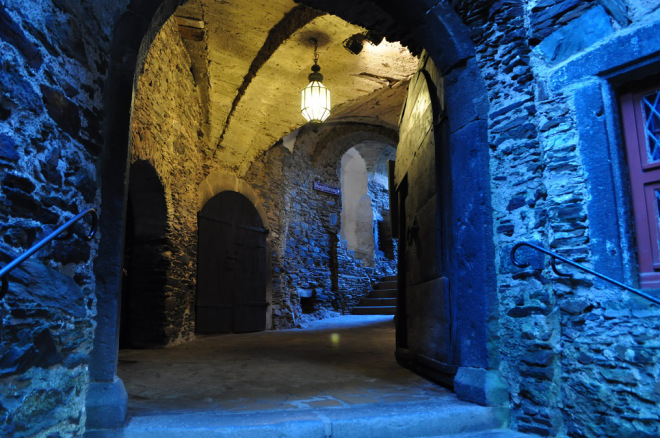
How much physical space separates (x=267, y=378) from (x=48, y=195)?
7.11 feet

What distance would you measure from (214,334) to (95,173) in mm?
5209

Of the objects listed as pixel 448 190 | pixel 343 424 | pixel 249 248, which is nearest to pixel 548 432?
pixel 343 424

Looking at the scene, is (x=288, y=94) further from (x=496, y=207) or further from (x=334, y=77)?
(x=496, y=207)

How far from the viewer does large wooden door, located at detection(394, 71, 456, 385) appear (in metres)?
3.07

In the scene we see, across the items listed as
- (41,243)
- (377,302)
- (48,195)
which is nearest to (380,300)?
(377,302)

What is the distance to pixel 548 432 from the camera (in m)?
2.33

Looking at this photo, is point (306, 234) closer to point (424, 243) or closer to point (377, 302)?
point (377, 302)

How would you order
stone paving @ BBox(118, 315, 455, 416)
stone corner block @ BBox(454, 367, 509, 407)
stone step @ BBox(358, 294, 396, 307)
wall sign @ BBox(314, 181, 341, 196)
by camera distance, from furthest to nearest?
stone step @ BBox(358, 294, 396, 307), wall sign @ BBox(314, 181, 341, 196), stone paving @ BBox(118, 315, 455, 416), stone corner block @ BBox(454, 367, 509, 407)

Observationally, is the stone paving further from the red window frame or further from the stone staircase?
the stone staircase

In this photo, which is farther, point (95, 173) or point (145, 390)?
point (145, 390)

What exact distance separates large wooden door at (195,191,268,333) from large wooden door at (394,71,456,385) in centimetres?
334

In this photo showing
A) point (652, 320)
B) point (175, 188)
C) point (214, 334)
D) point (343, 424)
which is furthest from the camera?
point (214, 334)

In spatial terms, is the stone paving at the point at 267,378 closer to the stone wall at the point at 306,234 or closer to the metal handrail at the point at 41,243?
the metal handrail at the point at 41,243

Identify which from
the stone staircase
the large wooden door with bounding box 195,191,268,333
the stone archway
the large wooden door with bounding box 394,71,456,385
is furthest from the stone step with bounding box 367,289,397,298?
the stone archway
